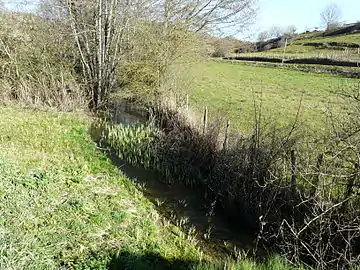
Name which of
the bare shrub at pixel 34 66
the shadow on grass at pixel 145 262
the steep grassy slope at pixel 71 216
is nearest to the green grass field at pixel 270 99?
the steep grassy slope at pixel 71 216

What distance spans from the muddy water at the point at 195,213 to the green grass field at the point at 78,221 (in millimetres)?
339

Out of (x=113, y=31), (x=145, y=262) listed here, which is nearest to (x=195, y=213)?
(x=145, y=262)

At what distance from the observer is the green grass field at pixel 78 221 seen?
4832 millimetres

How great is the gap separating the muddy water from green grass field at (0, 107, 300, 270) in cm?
34

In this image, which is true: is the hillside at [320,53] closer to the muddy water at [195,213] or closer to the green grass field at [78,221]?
the muddy water at [195,213]

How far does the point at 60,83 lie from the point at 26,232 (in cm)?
1260

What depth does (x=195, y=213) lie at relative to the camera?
317 inches

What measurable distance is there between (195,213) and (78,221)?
3.04 m

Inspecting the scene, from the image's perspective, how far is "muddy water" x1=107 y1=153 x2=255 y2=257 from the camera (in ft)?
22.4

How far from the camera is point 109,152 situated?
11.4m

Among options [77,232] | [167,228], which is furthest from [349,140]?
[77,232]

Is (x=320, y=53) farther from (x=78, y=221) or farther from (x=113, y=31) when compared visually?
(x=78, y=221)

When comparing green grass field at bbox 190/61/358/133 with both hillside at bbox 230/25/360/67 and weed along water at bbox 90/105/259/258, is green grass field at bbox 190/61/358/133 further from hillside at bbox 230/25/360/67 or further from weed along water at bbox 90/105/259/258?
hillside at bbox 230/25/360/67

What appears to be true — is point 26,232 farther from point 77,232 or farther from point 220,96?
point 220,96
